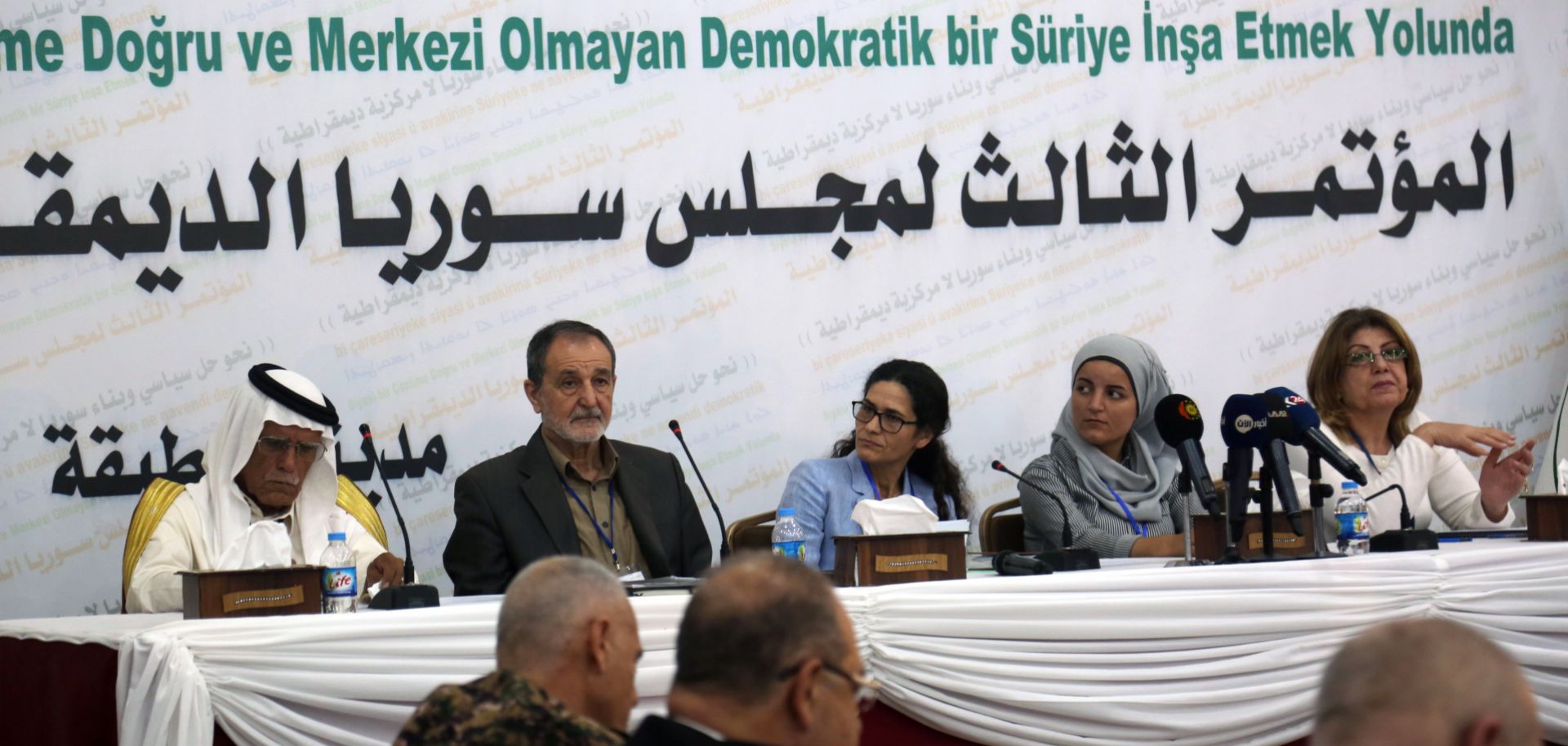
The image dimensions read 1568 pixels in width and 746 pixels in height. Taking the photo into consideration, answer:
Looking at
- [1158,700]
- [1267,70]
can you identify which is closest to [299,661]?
[1158,700]

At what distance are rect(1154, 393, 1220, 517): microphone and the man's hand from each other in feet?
5.79

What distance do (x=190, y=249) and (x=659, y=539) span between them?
1.72 m

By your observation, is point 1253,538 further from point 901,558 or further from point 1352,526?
point 901,558

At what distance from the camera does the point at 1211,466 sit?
5215 mm

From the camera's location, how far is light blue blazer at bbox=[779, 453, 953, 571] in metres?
4.18

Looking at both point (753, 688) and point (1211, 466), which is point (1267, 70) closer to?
point (1211, 466)

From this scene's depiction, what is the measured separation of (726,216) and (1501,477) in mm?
2330

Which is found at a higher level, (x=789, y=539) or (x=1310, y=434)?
(x=1310, y=434)

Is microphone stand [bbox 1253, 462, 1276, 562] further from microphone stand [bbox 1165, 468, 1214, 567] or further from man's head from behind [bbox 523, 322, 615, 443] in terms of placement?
man's head from behind [bbox 523, 322, 615, 443]

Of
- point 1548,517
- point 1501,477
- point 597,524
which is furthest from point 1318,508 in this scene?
point 597,524

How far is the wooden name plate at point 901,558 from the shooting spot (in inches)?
125

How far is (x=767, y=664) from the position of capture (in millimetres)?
1669

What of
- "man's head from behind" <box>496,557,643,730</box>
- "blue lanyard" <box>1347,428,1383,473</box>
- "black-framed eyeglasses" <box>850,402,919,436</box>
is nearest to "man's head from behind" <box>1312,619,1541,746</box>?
"man's head from behind" <box>496,557,643,730</box>

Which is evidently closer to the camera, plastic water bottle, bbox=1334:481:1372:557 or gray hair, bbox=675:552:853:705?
gray hair, bbox=675:552:853:705
